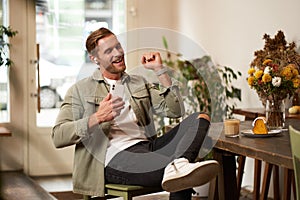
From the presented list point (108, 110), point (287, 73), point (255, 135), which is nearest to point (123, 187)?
point (108, 110)

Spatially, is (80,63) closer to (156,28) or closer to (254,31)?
(156,28)

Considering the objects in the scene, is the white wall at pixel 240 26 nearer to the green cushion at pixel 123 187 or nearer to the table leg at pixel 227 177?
the table leg at pixel 227 177

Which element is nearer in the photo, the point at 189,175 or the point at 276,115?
the point at 189,175

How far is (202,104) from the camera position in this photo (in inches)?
209

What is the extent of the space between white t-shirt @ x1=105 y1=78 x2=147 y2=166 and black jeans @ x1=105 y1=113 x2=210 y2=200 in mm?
32

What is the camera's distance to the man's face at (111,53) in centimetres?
336

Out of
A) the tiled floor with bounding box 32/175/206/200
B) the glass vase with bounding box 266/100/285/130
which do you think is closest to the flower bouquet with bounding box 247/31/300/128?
the glass vase with bounding box 266/100/285/130

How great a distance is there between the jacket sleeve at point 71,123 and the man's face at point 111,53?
218mm

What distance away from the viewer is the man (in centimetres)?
307

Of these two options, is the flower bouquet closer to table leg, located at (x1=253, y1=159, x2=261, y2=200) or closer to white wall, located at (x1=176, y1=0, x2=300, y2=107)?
white wall, located at (x1=176, y1=0, x2=300, y2=107)

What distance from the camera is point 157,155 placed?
3.21 metres

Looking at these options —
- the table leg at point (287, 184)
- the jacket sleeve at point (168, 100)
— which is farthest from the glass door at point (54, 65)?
the jacket sleeve at point (168, 100)

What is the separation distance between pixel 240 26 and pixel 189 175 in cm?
269

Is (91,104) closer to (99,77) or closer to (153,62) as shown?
(99,77)
